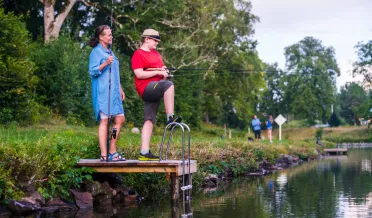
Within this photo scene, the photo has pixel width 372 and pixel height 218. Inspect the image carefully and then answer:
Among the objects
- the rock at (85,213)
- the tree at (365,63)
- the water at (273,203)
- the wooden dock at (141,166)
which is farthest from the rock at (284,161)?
the tree at (365,63)

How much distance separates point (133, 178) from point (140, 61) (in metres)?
3.05

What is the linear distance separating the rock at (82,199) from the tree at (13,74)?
46.8 feet

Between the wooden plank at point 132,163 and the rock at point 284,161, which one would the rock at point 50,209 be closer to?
the wooden plank at point 132,163

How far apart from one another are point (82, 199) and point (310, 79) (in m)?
87.7

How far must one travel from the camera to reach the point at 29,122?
86.4 feet

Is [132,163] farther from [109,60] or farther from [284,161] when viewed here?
[284,161]

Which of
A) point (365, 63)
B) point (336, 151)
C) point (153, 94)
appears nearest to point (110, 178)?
point (153, 94)

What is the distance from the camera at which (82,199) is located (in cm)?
1111

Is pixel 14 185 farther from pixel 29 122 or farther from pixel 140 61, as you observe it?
pixel 29 122

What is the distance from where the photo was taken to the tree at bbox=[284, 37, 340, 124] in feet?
310

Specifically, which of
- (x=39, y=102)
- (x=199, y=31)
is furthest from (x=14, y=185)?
(x=199, y=31)

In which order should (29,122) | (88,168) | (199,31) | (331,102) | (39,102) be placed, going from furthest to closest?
(331,102), (199,31), (39,102), (29,122), (88,168)

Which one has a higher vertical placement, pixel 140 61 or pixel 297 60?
pixel 297 60

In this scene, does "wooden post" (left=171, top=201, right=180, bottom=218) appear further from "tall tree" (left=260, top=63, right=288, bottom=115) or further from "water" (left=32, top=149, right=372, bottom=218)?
"tall tree" (left=260, top=63, right=288, bottom=115)
